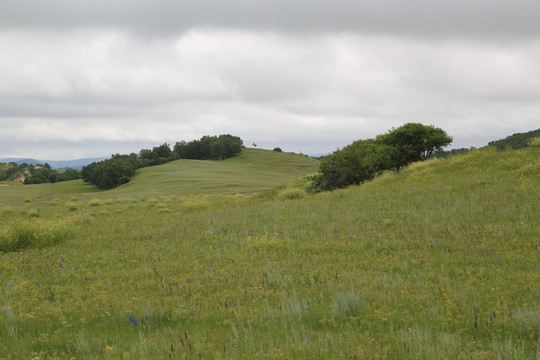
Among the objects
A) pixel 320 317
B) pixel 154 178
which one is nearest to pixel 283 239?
pixel 320 317

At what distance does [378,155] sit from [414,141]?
223 inches

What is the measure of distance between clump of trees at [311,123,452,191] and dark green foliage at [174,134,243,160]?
9215cm

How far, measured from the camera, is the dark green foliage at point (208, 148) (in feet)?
423

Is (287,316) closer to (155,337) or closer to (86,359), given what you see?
(155,337)

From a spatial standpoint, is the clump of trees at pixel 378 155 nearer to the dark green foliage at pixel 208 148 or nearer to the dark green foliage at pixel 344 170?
the dark green foliage at pixel 344 170

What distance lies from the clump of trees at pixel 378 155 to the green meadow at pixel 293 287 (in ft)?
58.2

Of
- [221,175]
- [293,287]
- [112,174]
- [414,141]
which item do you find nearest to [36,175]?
[112,174]

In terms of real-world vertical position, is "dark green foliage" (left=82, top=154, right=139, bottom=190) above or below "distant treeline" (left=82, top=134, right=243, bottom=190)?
below

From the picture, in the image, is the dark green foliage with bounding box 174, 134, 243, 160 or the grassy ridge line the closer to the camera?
the grassy ridge line

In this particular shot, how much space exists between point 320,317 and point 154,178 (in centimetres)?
8029

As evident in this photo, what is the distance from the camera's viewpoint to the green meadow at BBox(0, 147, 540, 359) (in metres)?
4.21

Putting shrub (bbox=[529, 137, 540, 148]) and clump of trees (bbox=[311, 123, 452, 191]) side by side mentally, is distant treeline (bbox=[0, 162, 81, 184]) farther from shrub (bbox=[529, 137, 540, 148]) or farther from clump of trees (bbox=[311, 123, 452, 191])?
shrub (bbox=[529, 137, 540, 148])

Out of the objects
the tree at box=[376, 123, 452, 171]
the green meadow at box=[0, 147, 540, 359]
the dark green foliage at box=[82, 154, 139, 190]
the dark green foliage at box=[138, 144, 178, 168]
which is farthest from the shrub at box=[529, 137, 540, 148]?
the dark green foliage at box=[138, 144, 178, 168]

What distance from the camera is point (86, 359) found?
13.2 ft
